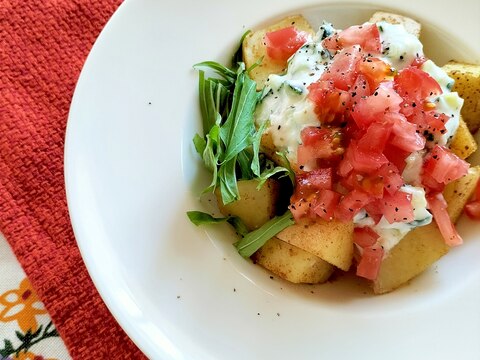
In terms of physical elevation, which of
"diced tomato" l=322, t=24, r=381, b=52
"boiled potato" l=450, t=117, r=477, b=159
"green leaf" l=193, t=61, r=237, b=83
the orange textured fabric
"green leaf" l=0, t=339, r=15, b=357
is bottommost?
"green leaf" l=0, t=339, r=15, b=357

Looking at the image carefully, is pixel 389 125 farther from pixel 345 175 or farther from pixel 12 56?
pixel 12 56

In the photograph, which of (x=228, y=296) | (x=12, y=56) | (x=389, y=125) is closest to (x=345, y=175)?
(x=389, y=125)

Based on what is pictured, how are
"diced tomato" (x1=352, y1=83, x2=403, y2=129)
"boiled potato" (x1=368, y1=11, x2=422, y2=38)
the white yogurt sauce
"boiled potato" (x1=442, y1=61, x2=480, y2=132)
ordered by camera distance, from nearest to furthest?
"diced tomato" (x1=352, y1=83, x2=403, y2=129) < the white yogurt sauce < "boiled potato" (x1=442, y1=61, x2=480, y2=132) < "boiled potato" (x1=368, y1=11, x2=422, y2=38)

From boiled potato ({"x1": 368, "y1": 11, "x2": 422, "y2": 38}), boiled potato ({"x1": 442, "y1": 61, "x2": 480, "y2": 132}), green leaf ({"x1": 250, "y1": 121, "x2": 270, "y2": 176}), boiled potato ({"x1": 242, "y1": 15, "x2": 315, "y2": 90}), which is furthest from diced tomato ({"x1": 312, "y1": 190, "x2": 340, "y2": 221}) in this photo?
boiled potato ({"x1": 368, "y1": 11, "x2": 422, "y2": 38})

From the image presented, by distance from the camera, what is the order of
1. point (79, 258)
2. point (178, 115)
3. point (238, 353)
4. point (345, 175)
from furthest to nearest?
point (79, 258) → point (178, 115) → point (345, 175) → point (238, 353)

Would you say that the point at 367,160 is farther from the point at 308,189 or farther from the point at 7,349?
the point at 7,349

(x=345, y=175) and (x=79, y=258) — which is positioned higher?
(x=345, y=175)

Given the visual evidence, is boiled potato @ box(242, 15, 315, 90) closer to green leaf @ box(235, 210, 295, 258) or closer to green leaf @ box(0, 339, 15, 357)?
green leaf @ box(235, 210, 295, 258)
